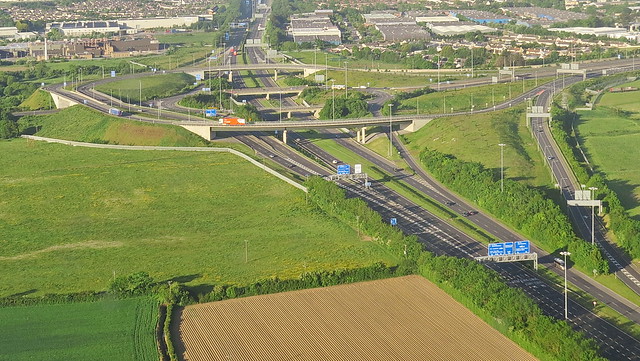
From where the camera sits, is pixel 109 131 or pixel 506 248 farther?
pixel 109 131

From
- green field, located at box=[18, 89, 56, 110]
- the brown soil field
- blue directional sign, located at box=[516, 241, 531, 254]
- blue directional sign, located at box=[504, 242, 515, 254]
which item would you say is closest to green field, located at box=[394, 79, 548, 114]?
→ green field, located at box=[18, 89, 56, 110]

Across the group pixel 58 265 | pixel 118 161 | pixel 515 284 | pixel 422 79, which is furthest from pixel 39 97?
pixel 515 284

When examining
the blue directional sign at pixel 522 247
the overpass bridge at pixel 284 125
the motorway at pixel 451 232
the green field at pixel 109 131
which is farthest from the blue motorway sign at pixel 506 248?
the green field at pixel 109 131

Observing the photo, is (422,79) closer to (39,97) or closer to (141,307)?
(39,97)

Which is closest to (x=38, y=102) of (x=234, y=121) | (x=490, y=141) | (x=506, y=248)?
(x=234, y=121)

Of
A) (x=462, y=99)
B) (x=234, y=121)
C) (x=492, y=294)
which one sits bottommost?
(x=492, y=294)

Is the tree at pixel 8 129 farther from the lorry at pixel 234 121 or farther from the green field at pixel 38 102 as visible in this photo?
the lorry at pixel 234 121

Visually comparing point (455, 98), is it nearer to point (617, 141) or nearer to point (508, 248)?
point (617, 141)
